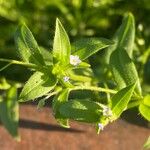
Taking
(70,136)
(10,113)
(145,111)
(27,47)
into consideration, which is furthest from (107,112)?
(70,136)

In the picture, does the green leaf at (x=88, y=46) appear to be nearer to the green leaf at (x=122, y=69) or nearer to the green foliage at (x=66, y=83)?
the green foliage at (x=66, y=83)

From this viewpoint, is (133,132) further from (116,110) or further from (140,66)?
(116,110)

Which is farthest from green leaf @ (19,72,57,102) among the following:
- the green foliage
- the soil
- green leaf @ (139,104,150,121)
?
the soil

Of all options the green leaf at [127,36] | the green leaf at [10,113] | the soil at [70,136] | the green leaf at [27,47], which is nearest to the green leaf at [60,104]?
the green leaf at [27,47]

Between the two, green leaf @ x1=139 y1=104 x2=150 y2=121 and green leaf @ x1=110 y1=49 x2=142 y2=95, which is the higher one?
green leaf @ x1=110 y1=49 x2=142 y2=95

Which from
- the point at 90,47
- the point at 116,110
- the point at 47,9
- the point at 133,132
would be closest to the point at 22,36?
the point at 90,47

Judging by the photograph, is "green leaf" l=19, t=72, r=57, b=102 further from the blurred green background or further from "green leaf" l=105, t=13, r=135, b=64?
the blurred green background
